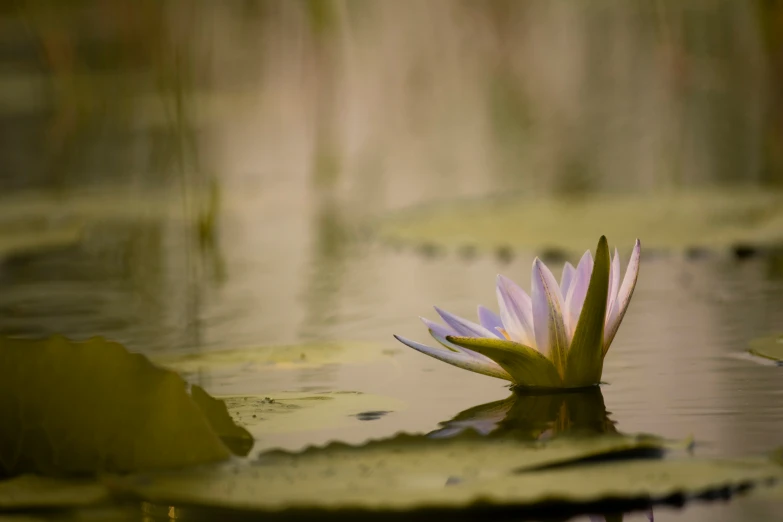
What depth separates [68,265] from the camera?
3.55m

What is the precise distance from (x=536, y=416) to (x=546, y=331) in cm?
14

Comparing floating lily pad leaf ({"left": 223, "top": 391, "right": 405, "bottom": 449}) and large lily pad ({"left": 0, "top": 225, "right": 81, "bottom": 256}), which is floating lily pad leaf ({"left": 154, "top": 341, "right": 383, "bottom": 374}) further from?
large lily pad ({"left": 0, "top": 225, "right": 81, "bottom": 256})

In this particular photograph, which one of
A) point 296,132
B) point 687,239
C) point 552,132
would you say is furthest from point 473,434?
point 296,132

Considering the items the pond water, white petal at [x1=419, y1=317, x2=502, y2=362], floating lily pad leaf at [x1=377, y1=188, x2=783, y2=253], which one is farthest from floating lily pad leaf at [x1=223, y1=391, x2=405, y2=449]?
floating lily pad leaf at [x1=377, y1=188, x2=783, y2=253]

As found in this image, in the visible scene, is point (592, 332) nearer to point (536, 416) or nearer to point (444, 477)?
point (536, 416)

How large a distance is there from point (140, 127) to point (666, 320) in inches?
235

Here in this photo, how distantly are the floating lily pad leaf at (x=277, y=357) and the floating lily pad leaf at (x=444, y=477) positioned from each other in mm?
707

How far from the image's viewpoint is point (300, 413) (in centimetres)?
155

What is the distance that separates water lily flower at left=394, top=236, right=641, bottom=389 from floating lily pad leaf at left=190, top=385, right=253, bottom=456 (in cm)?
27

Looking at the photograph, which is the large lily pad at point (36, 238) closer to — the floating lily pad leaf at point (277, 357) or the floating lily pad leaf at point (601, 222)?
the floating lily pad leaf at point (601, 222)

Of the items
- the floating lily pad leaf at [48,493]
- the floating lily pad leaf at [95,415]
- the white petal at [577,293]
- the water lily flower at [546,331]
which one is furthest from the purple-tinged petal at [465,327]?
the floating lily pad leaf at [48,493]

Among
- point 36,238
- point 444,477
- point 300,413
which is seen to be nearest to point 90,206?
point 36,238

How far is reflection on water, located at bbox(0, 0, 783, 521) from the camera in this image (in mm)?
1783

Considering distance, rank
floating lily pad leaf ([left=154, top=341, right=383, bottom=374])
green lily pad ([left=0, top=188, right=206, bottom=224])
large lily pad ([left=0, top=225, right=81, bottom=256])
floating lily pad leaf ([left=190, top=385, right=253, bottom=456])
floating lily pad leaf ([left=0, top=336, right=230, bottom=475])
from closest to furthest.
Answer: floating lily pad leaf ([left=0, top=336, right=230, bottom=475]) < floating lily pad leaf ([left=190, top=385, right=253, bottom=456]) < floating lily pad leaf ([left=154, top=341, right=383, bottom=374]) < large lily pad ([left=0, top=225, right=81, bottom=256]) < green lily pad ([left=0, top=188, right=206, bottom=224])
